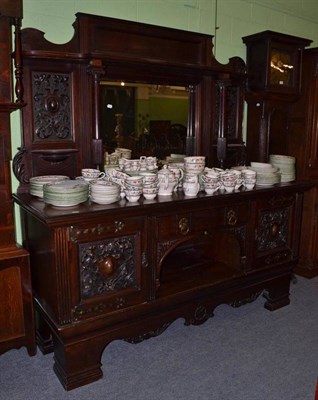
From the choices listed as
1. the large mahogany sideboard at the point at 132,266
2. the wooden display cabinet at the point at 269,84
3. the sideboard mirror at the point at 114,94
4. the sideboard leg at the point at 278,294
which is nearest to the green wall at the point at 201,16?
the sideboard mirror at the point at 114,94

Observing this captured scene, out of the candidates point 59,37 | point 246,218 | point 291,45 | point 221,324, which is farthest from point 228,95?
point 221,324

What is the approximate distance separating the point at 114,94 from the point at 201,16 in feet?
3.46

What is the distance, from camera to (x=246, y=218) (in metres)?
2.78

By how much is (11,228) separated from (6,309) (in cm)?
46

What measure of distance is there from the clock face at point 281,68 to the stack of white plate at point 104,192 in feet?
5.76

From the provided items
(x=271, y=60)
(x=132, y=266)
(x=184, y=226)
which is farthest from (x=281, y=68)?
(x=132, y=266)

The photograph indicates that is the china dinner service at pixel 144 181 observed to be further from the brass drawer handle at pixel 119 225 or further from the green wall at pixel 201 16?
the green wall at pixel 201 16

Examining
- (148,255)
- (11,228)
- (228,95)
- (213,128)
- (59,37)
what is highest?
(59,37)

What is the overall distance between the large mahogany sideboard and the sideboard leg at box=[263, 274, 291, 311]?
14 cm

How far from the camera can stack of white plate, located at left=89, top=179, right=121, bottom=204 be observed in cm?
220

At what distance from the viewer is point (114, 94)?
2.63 meters

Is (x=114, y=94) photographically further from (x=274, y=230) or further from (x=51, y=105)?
(x=274, y=230)

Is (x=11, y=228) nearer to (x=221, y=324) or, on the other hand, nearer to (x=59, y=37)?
(x=59, y=37)

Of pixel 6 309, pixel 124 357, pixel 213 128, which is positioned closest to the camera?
pixel 6 309
